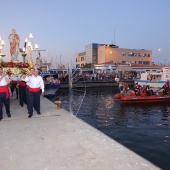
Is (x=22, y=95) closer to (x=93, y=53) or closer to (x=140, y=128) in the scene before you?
(x=140, y=128)

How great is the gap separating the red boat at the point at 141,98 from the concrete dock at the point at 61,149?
38.9 feet

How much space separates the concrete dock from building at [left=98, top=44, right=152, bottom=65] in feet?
197

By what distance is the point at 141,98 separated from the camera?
702 inches

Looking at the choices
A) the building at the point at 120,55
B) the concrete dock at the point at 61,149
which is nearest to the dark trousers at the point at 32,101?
the concrete dock at the point at 61,149

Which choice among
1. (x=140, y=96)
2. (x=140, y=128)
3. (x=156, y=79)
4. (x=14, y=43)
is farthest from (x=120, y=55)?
(x=140, y=128)

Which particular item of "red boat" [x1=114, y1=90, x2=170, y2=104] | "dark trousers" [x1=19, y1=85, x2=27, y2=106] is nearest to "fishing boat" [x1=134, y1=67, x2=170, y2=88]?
"red boat" [x1=114, y1=90, x2=170, y2=104]

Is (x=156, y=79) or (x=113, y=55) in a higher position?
(x=113, y=55)

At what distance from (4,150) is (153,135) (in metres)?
6.92

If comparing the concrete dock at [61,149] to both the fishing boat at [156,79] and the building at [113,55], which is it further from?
the building at [113,55]

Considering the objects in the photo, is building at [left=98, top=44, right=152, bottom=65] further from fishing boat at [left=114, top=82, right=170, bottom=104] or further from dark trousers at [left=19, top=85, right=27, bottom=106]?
dark trousers at [left=19, top=85, right=27, bottom=106]

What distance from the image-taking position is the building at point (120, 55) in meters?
A: 66.2

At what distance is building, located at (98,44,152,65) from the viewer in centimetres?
6625

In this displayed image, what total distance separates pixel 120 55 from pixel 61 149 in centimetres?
6662

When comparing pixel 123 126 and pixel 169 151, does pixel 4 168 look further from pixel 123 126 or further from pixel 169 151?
pixel 123 126
